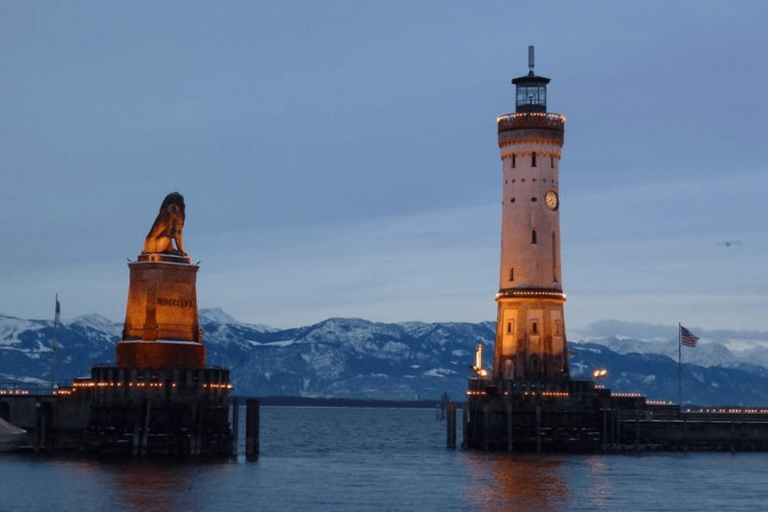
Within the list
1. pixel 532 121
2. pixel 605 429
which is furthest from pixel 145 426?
pixel 532 121

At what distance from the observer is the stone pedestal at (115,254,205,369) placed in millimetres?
111875

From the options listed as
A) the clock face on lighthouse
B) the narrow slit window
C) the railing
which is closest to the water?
the narrow slit window

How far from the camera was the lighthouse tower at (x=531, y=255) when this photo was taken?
129125 mm

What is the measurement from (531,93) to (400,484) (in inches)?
1624

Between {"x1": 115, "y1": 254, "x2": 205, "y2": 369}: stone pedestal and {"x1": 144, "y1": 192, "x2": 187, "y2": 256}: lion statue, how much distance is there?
3.20 ft

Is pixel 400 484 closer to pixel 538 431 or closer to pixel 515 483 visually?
pixel 515 483

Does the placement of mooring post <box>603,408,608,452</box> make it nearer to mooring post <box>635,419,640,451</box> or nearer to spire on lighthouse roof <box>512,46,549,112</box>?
mooring post <box>635,419,640,451</box>

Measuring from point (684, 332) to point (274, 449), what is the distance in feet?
124

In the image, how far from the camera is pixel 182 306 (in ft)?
372

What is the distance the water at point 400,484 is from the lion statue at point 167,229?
15502 millimetres

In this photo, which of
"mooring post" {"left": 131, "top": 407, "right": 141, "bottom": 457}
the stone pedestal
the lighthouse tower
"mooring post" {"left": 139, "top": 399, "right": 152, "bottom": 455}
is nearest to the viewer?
"mooring post" {"left": 139, "top": 399, "right": 152, "bottom": 455}

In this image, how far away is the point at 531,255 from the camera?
129 meters

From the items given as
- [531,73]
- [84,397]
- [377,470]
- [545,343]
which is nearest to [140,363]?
[84,397]

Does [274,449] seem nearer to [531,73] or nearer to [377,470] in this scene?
[377,470]
